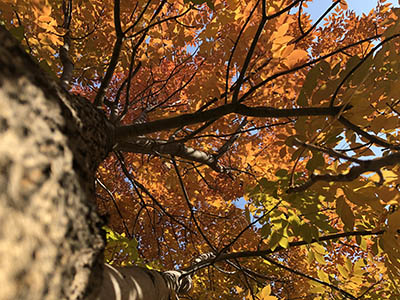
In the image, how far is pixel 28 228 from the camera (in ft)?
1.34

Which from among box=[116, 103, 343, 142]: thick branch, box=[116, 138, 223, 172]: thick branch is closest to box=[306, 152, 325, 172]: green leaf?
box=[116, 103, 343, 142]: thick branch

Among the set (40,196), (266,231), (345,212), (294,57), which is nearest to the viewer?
(40,196)

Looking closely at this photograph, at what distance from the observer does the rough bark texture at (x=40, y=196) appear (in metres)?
0.39

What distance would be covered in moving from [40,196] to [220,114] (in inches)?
40.6

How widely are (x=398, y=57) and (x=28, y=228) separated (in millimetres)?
1455

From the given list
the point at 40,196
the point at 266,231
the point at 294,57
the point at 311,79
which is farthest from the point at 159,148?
the point at 40,196

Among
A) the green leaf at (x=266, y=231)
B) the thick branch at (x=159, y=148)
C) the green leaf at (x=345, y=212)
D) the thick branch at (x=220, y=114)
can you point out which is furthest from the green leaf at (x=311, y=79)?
the thick branch at (x=159, y=148)

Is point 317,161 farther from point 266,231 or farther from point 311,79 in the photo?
point 266,231

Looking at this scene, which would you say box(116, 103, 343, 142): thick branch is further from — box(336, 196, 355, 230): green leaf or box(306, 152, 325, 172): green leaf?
box(336, 196, 355, 230): green leaf

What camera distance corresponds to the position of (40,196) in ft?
1.49

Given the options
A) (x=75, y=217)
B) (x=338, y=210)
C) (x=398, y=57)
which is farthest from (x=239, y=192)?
(x=75, y=217)

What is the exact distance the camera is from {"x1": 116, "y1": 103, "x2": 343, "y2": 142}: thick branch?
1.10 m

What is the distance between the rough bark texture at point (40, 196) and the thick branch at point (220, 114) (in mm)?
753

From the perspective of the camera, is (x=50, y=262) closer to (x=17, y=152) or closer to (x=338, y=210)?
(x=17, y=152)
